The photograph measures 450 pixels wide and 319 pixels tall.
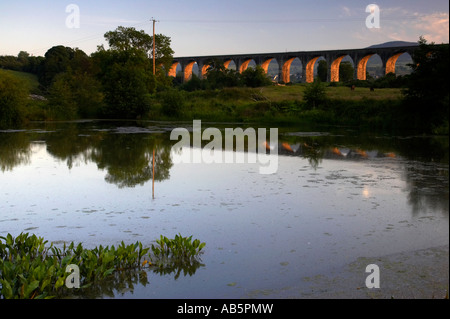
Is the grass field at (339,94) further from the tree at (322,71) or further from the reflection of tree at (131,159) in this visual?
the tree at (322,71)

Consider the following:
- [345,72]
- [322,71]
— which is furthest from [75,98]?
[345,72]

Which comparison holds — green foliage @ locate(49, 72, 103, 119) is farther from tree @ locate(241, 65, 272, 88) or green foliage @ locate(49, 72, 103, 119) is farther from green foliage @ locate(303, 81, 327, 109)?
green foliage @ locate(303, 81, 327, 109)

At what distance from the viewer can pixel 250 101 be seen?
4066 centimetres

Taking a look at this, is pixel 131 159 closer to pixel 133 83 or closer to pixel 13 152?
pixel 13 152

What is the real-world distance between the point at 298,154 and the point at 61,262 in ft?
39.6

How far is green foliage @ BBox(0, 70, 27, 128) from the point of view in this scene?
29203 millimetres

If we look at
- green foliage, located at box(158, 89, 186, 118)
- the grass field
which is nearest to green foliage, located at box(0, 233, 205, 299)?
the grass field

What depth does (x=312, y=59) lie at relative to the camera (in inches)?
2753

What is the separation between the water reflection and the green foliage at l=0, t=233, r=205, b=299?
463 cm

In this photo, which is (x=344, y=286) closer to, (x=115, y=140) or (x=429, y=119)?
(x=115, y=140)

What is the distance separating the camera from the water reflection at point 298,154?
10.9 m

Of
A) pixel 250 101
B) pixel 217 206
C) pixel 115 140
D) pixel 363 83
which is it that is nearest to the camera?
pixel 217 206
